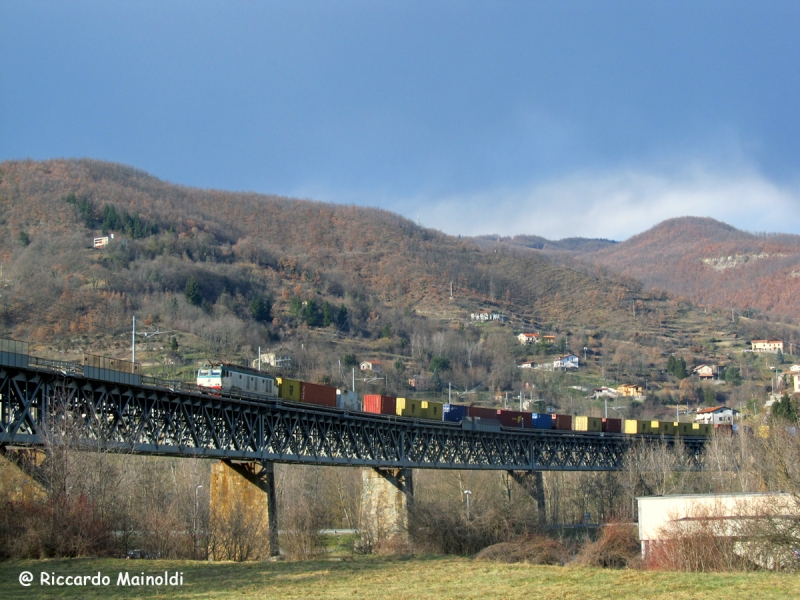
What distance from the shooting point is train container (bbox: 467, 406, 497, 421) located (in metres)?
80.5

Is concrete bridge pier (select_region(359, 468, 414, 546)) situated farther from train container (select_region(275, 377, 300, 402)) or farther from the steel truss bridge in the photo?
train container (select_region(275, 377, 300, 402))

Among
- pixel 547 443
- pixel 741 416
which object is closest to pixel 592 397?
pixel 741 416

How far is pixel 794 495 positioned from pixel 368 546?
27.9 m

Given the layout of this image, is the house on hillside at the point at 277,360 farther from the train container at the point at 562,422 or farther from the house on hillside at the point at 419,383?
the train container at the point at 562,422

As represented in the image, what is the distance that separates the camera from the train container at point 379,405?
70.9 meters

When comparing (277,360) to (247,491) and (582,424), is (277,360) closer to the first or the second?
(582,424)

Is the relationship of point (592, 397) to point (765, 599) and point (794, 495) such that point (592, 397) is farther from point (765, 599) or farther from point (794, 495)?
point (765, 599)

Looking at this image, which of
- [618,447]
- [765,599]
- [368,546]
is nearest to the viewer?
[765,599]

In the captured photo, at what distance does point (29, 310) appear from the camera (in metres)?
→ 155

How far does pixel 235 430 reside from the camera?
2096 inches

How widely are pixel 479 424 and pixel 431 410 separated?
6.01 metres

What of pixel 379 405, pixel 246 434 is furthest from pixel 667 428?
pixel 246 434

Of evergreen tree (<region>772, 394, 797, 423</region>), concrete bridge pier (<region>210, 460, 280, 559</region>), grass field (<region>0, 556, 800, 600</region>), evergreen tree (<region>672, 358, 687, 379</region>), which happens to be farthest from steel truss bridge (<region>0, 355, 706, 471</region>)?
evergreen tree (<region>672, 358, 687, 379</region>)

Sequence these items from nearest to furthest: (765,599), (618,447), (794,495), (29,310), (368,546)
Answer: (765,599), (794,495), (368,546), (618,447), (29,310)
